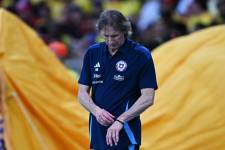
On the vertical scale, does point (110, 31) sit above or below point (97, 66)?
above

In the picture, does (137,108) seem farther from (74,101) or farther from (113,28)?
(74,101)

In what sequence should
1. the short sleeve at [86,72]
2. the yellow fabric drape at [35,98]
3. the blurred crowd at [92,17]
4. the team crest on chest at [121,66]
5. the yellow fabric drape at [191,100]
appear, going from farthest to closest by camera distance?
the blurred crowd at [92,17], the yellow fabric drape at [191,100], the yellow fabric drape at [35,98], the short sleeve at [86,72], the team crest on chest at [121,66]

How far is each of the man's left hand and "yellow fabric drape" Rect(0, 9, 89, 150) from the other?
5.53ft

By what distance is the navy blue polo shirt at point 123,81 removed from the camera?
6.04m

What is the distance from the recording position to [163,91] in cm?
813

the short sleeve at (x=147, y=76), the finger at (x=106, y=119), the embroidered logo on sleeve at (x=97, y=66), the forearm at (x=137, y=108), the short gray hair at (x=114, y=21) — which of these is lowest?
the finger at (x=106, y=119)

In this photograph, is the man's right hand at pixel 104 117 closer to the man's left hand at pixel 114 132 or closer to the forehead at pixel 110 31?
the man's left hand at pixel 114 132

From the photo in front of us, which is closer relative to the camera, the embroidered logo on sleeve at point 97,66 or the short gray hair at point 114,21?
the short gray hair at point 114,21

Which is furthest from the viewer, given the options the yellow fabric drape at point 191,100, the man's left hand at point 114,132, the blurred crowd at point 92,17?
A: the blurred crowd at point 92,17

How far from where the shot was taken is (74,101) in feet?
26.9

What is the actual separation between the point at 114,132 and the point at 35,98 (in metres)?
1.93

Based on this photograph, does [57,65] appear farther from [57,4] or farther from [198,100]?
[57,4]

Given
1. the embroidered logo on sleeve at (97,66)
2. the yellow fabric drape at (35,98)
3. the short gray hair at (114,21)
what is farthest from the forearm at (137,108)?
the yellow fabric drape at (35,98)

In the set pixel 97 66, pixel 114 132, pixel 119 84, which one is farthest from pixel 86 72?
pixel 114 132
